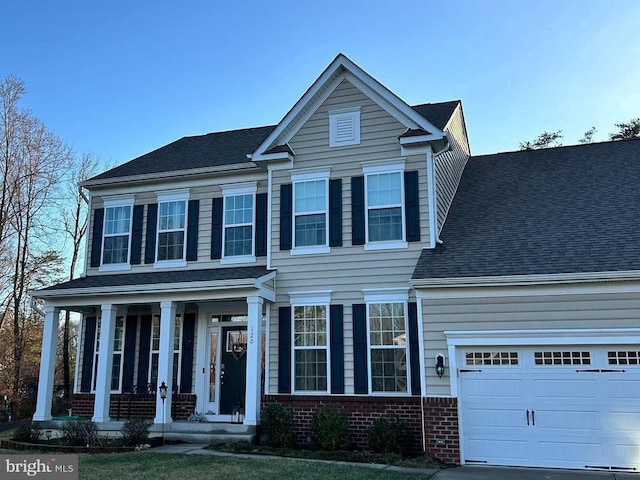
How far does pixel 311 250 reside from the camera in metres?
12.7

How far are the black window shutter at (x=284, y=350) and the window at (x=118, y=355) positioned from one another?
4.53m

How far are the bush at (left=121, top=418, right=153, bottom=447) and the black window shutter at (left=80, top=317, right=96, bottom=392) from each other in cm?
359

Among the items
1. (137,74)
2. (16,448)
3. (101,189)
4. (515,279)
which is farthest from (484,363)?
(137,74)

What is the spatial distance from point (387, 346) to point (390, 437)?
1.83 meters

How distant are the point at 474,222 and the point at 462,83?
255 inches

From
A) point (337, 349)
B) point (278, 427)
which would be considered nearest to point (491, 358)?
point (337, 349)

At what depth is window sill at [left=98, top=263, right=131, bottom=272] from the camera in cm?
1466

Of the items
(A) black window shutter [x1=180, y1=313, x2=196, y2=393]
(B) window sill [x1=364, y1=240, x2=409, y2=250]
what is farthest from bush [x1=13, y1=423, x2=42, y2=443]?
(B) window sill [x1=364, y1=240, x2=409, y2=250]

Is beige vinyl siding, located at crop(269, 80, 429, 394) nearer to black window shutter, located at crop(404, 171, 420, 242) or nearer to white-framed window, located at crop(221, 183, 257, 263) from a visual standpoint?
black window shutter, located at crop(404, 171, 420, 242)

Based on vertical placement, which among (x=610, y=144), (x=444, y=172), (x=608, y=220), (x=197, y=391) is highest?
(x=610, y=144)

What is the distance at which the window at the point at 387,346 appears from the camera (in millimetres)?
11453

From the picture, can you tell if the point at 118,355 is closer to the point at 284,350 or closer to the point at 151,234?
the point at 151,234

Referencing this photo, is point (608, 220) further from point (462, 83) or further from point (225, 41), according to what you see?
point (225, 41)

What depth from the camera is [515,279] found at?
10.2 metres
